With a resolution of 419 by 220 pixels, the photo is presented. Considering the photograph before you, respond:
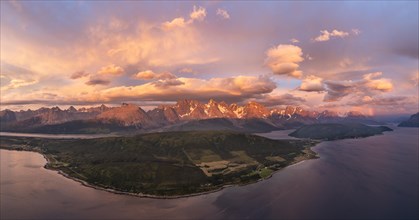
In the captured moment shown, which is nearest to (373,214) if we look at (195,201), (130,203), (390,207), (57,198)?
(390,207)

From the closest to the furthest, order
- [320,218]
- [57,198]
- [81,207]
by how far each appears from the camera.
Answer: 1. [320,218]
2. [81,207]
3. [57,198]

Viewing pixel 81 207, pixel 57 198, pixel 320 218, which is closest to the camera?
pixel 320 218

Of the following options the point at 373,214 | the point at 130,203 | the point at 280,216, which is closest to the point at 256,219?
the point at 280,216

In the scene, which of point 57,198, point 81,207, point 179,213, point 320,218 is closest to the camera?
point 320,218

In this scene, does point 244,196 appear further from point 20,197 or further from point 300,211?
point 20,197

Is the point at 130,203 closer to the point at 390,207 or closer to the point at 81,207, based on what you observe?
the point at 81,207

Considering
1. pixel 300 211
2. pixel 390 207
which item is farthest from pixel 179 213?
pixel 390 207

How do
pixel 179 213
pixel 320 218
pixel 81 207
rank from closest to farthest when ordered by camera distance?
1. pixel 320 218
2. pixel 179 213
3. pixel 81 207

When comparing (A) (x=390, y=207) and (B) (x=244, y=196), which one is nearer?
(A) (x=390, y=207)

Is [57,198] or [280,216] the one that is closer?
[280,216]
